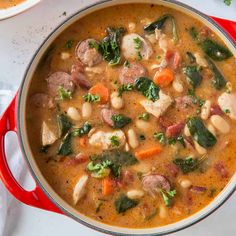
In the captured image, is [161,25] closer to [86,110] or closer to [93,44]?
[93,44]

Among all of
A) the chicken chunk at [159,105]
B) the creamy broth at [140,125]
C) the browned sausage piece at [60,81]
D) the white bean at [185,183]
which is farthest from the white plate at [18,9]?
the white bean at [185,183]

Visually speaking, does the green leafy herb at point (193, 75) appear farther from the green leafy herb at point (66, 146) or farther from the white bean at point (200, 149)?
the green leafy herb at point (66, 146)

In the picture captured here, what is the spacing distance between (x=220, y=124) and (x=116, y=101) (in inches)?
18.0

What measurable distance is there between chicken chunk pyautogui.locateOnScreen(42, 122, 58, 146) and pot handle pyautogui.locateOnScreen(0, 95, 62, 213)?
0.42 ft

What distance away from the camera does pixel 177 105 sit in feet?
7.97

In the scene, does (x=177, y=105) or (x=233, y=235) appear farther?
(x=233, y=235)

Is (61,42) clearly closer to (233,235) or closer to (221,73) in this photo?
(221,73)

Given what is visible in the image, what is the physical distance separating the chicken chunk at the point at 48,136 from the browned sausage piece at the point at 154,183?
17.0 inches

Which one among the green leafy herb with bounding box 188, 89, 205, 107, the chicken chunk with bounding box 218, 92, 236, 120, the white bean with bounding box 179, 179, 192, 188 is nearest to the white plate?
the green leafy herb with bounding box 188, 89, 205, 107

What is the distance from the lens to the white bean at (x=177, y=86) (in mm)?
2417

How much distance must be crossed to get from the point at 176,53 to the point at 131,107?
0.30 m

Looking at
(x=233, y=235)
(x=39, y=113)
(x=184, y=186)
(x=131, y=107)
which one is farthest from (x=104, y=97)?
(x=233, y=235)

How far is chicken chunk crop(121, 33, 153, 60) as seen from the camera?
2.44 m

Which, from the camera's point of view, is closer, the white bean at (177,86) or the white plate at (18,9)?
the white bean at (177,86)
